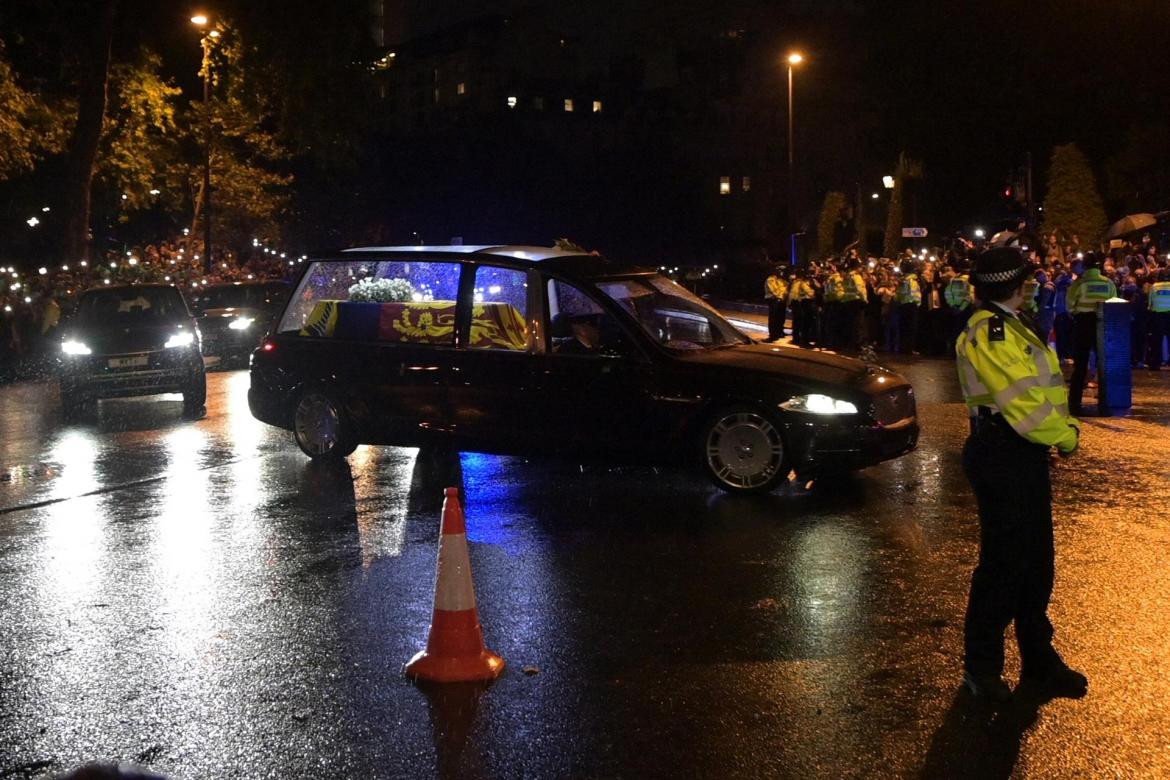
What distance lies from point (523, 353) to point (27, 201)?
35.5 meters

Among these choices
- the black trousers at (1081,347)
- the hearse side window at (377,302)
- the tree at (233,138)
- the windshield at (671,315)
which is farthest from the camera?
the tree at (233,138)

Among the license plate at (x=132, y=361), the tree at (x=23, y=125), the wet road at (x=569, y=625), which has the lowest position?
the wet road at (x=569, y=625)

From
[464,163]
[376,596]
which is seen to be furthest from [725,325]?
[464,163]

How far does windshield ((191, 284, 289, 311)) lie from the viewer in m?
25.5

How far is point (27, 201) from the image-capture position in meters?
41.3

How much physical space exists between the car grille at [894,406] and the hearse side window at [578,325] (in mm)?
1904

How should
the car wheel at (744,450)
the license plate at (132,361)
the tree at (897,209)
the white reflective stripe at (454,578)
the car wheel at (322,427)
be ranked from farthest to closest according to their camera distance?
the tree at (897,209) < the license plate at (132,361) < the car wheel at (322,427) < the car wheel at (744,450) < the white reflective stripe at (454,578)

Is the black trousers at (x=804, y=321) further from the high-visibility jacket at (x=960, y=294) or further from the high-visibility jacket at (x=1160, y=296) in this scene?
the high-visibility jacket at (x=1160, y=296)

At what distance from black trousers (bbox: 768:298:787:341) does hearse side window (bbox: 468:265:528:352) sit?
18.5 meters

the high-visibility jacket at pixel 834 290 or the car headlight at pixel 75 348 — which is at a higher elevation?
the high-visibility jacket at pixel 834 290

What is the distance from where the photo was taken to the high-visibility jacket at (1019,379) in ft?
16.5

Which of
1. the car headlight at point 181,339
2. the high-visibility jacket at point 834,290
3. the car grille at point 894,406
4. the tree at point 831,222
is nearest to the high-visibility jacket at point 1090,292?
the car grille at point 894,406

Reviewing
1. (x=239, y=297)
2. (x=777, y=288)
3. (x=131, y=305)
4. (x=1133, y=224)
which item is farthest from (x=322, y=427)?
(x=1133, y=224)

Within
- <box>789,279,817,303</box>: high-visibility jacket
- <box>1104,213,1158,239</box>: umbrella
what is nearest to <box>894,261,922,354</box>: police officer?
<box>789,279,817,303</box>: high-visibility jacket
